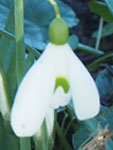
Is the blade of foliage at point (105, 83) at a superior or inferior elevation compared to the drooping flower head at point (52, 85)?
inferior

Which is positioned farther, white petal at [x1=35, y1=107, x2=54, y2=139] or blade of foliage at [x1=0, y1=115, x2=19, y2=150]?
blade of foliage at [x1=0, y1=115, x2=19, y2=150]

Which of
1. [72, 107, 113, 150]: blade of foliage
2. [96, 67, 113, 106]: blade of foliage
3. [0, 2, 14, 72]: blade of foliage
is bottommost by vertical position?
[96, 67, 113, 106]: blade of foliage

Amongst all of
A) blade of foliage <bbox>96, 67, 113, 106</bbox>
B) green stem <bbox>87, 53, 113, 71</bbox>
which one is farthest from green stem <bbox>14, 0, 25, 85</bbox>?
green stem <bbox>87, 53, 113, 71</bbox>

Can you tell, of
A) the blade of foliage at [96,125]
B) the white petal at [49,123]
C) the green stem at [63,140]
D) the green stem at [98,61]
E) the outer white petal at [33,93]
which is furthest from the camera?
the green stem at [98,61]

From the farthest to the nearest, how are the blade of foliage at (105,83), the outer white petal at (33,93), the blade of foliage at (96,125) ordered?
the blade of foliage at (105,83), the blade of foliage at (96,125), the outer white petal at (33,93)

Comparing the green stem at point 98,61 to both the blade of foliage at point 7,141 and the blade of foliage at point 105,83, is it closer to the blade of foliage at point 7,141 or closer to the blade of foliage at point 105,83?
the blade of foliage at point 105,83

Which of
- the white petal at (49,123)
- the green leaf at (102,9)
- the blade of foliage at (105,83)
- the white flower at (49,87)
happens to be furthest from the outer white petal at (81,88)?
the green leaf at (102,9)

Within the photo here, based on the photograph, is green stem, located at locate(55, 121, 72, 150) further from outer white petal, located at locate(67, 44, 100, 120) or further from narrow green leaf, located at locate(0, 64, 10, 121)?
outer white petal, located at locate(67, 44, 100, 120)

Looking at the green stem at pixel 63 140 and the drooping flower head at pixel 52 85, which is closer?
the drooping flower head at pixel 52 85

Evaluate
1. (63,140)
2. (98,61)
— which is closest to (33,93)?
(63,140)
